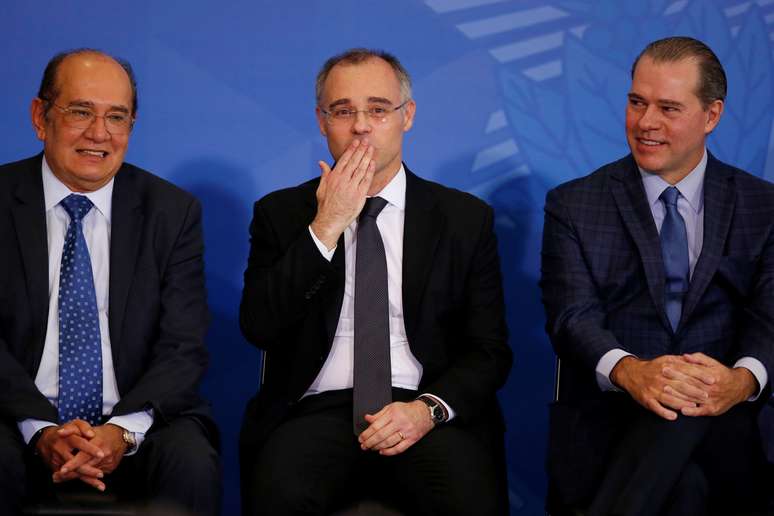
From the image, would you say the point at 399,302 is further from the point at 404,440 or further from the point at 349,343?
the point at 404,440

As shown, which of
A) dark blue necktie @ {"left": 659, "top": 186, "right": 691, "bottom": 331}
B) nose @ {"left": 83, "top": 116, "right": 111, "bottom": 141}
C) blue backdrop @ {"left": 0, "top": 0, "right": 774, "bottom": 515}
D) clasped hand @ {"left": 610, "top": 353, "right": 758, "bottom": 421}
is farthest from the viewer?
blue backdrop @ {"left": 0, "top": 0, "right": 774, "bottom": 515}

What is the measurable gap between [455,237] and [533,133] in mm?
958

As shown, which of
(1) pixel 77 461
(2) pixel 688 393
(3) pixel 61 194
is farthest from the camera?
(3) pixel 61 194

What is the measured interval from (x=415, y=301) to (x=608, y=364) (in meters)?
0.55

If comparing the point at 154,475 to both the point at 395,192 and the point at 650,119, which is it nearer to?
the point at 395,192

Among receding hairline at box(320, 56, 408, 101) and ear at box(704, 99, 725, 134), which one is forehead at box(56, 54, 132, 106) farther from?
ear at box(704, 99, 725, 134)

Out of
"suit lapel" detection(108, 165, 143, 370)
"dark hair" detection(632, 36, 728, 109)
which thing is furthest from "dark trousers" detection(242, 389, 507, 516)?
"dark hair" detection(632, 36, 728, 109)

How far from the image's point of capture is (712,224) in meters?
3.10

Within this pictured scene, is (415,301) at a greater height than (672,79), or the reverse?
(672,79)

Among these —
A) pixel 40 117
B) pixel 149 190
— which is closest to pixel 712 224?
pixel 149 190

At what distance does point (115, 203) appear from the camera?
3010 millimetres

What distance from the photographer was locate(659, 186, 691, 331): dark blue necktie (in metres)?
3.09

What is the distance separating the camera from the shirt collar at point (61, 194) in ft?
9.81

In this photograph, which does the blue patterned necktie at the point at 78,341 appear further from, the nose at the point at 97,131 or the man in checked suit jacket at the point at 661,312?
the man in checked suit jacket at the point at 661,312
